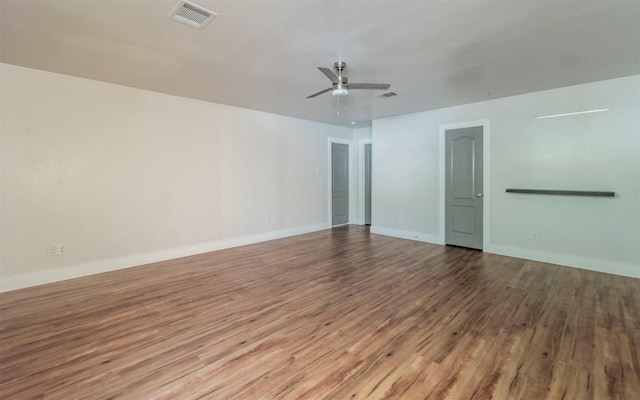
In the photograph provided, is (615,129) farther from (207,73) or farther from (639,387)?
(207,73)

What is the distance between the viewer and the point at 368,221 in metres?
8.05

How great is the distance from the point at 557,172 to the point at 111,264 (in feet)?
22.6

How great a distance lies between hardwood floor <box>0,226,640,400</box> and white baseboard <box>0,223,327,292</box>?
0.19 m

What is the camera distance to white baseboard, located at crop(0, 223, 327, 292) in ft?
11.7

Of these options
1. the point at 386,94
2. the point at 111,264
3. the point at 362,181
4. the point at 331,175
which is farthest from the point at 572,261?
the point at 111,264

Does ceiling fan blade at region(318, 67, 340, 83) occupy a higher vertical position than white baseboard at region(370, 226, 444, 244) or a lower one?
higher

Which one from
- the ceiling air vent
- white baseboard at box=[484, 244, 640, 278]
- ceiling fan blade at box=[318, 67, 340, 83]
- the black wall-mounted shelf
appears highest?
the ceiling air vent

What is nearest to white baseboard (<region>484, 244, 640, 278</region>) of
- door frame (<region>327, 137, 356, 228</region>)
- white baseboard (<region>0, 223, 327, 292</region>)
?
door frame (<region>327, 137, 356, 228</region>)

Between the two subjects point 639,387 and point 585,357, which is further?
point 585,357

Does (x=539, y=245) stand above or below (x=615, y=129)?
below

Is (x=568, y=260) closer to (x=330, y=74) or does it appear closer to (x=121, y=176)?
(x=330, y=74)

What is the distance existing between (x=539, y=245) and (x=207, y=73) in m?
5.61

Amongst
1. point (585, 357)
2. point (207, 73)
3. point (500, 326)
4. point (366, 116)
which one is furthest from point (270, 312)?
point (366, 116)

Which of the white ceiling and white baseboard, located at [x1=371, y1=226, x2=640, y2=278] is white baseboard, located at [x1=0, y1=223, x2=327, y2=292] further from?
white baseboard, located at [x1=371, y1=226, x2=640, y2=278]
